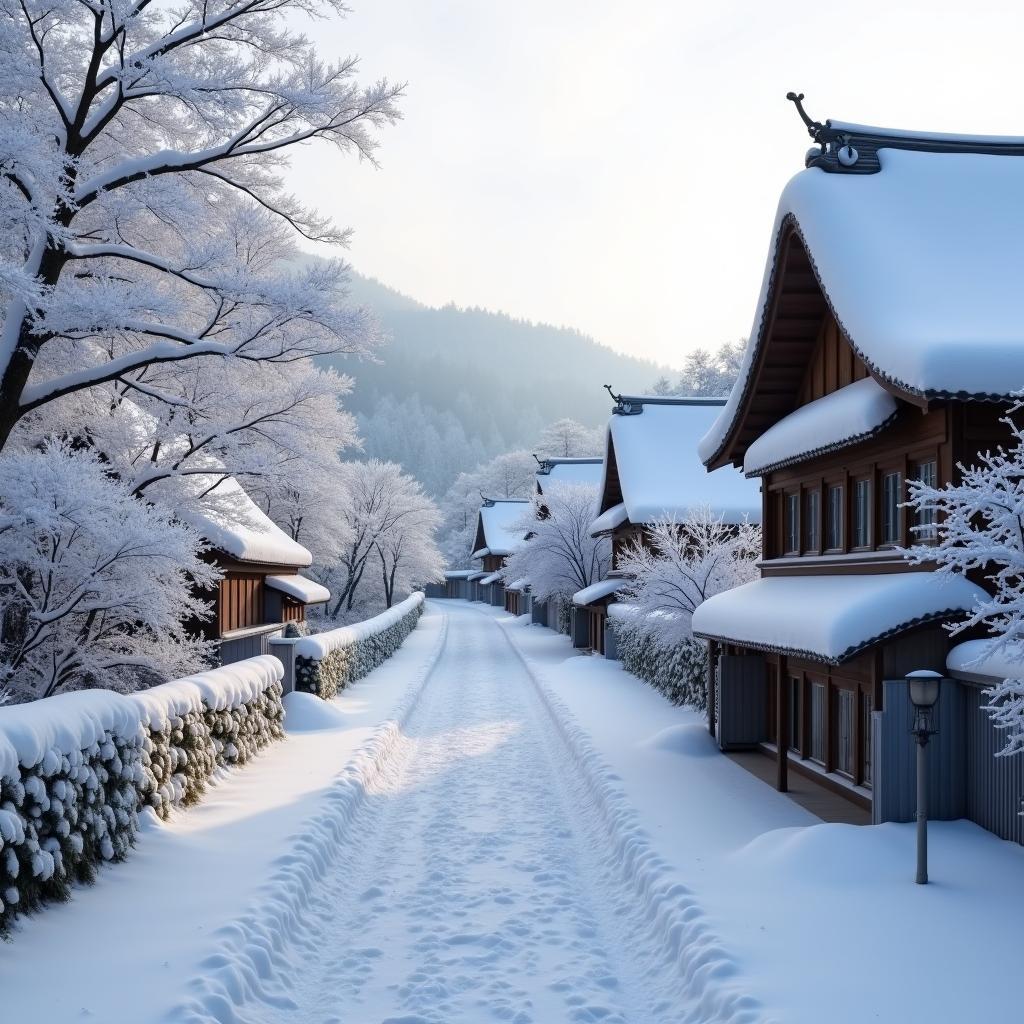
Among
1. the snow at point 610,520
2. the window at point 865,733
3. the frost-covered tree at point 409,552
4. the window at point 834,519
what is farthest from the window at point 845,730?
the frost-covered tree at point 409,552

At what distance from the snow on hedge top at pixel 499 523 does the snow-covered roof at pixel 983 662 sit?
2391 inches

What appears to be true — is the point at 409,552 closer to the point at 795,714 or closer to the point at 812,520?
the point at 795,714

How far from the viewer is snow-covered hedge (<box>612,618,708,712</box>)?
19016 millimetres

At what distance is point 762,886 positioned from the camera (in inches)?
332

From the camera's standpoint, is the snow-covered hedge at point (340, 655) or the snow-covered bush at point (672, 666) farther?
the snow-covered hedge at point (340, 655)

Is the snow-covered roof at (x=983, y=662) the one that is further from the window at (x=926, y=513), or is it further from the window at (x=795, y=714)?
the window at (x=795, y=714)

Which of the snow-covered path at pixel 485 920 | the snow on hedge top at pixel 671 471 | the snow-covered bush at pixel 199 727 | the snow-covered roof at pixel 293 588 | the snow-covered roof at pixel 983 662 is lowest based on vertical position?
the snow-covered path at pixel 485 920

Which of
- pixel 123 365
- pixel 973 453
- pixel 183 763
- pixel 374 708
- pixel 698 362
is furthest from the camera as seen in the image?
pixel 698 362

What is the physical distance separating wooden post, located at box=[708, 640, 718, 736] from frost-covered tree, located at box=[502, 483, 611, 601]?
20.0m

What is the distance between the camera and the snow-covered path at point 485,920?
6.55 meters

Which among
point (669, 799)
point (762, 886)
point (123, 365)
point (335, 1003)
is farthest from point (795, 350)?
point (335, 1003)

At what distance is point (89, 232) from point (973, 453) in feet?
45.3

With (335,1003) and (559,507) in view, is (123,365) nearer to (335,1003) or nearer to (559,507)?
(335,1003)

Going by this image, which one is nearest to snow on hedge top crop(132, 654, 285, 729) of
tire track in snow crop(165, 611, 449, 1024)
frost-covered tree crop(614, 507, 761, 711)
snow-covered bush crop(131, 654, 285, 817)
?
snow-covered bush crop(131, 654, 285, 817)
